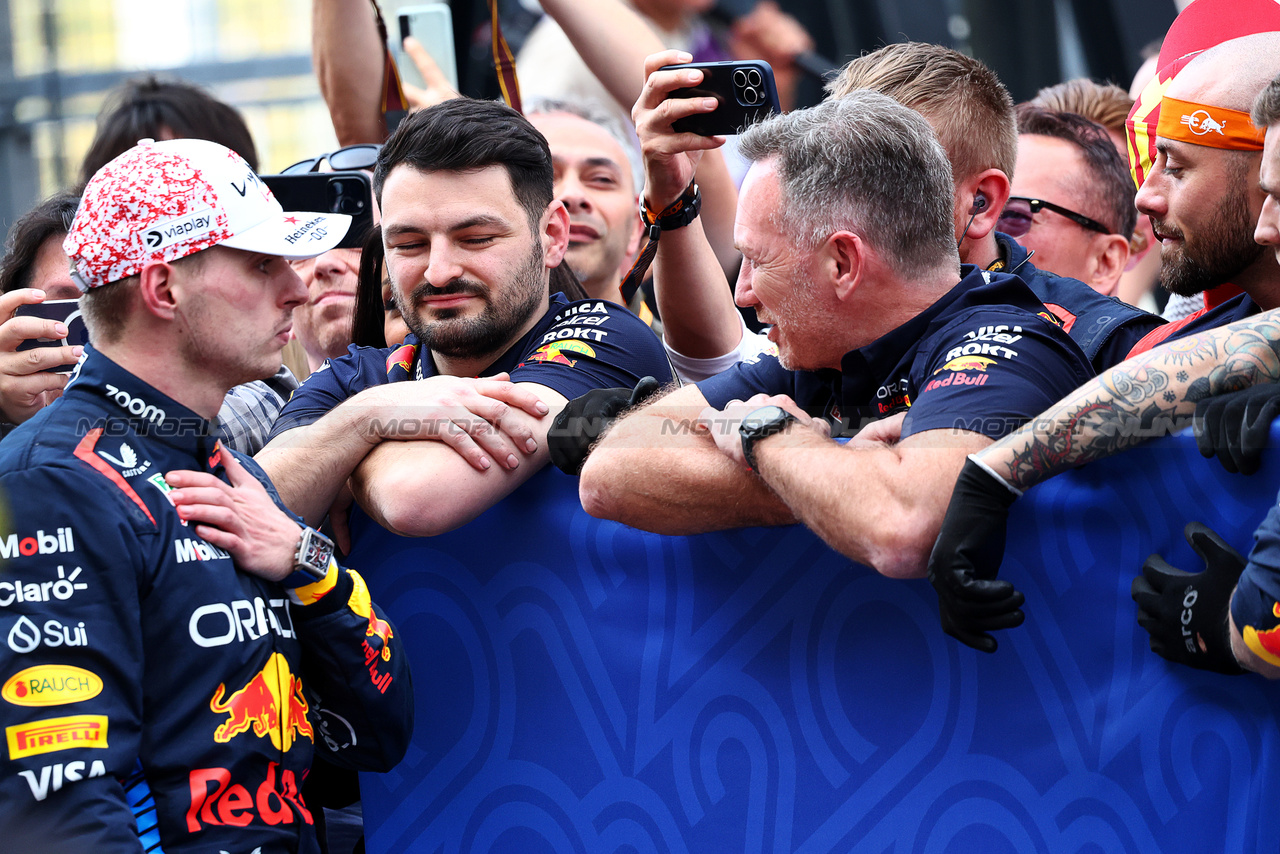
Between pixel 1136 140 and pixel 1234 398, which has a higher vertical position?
pixel 1136 140

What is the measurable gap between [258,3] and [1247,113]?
4.92 meters

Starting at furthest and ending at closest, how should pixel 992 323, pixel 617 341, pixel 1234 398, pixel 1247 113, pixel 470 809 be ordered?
pixel 617 341, pixel 470 809, pixel 1247 113, pixel 992 323, pixel 1234 398

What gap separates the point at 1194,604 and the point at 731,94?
64.4 inches

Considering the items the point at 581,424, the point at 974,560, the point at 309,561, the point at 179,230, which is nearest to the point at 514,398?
the point at 581,424

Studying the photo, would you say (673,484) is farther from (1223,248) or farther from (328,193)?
(328,193)

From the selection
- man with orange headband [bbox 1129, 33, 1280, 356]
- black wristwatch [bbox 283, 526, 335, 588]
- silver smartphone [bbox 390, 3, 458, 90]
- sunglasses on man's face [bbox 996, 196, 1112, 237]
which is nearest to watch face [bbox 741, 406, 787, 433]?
black wristwatch [bbox 283, 526, 335, 588]

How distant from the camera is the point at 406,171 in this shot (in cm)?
301

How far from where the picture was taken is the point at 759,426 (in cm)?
207

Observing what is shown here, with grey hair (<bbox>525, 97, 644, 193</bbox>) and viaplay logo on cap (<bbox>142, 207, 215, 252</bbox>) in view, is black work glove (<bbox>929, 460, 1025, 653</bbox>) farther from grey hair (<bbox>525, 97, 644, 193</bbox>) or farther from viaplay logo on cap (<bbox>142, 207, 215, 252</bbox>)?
grey hair (<bbox>525, 97, 644, 193</bbox>)

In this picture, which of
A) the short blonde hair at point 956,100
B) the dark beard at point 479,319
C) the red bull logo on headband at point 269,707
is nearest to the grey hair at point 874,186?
the short blonde hair at point 956,100

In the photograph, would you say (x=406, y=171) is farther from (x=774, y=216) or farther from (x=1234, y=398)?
(x=1234, y=398)

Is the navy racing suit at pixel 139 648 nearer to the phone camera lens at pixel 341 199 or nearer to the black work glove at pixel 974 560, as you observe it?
the black work glove at pixel 974 560

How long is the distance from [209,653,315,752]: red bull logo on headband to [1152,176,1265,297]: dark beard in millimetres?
1976

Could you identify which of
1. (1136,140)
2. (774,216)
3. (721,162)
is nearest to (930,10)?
(721,162)
